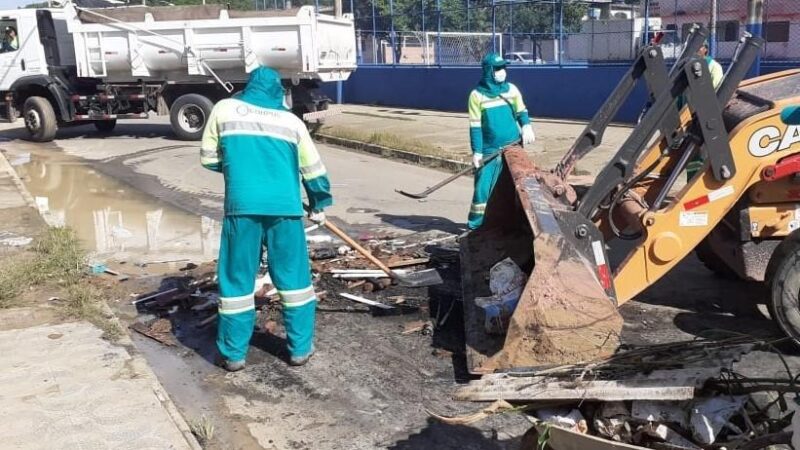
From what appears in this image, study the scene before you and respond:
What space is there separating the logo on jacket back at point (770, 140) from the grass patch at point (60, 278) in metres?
4.23

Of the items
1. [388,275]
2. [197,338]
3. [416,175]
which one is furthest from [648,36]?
[197,338]

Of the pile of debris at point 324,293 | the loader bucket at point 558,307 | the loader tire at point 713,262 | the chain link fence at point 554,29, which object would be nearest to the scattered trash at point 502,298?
the loader bucket at point 558,307

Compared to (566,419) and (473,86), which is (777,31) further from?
(566,419)

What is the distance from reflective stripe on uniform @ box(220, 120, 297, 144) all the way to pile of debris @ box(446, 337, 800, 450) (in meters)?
2.43

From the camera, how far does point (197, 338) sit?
5.66 m

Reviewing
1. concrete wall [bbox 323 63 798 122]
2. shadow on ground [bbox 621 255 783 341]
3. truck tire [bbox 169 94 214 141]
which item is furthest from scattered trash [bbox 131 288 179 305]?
truck tire [bbox 169 94 214 141]

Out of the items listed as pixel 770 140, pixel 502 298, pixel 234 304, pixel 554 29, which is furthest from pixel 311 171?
pixel 554 29

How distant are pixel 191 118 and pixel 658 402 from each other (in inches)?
625

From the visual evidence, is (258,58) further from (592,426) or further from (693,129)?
(592,426)

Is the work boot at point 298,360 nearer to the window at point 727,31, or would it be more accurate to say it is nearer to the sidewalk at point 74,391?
the sidewalk at point 74,391

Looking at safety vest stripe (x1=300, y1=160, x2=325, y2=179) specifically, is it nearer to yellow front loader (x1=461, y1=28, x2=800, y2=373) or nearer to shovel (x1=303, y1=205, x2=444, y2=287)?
shovel (x1=303, y1=205, x2=444, y2=287)

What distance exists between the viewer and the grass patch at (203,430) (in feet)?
13.5

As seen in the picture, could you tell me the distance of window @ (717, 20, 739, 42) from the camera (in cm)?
1568

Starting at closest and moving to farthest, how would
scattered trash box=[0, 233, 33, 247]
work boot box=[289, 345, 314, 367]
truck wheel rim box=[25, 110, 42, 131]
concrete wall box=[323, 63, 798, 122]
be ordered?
work boot box=[289, 345, 314, 367]
scattered trash box=[0, 233, 33, 247]
concrete wall box=[323, 63, 798, 122]
truck wheel rim box=[25, 110, 42, 131]
